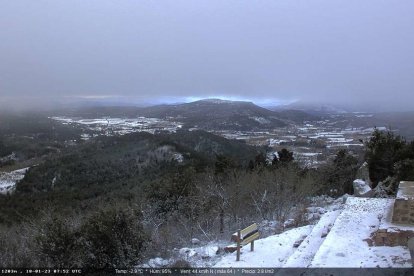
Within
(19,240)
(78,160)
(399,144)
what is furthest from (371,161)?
(78,160)

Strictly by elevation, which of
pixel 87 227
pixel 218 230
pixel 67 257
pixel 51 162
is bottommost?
pixel 51 162

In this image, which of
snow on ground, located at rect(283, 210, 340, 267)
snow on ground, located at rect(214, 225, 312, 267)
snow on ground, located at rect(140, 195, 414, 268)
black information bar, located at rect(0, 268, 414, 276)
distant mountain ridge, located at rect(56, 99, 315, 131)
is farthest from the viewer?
distant mountain ridge, located at rect(56, 99, 315, 131)

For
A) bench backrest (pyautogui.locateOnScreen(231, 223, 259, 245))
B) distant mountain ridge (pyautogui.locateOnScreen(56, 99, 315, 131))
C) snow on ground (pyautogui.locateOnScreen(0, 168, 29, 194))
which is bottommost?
snow on ground (pyautogui.locateOnScreen(0, 168, 29, 194))

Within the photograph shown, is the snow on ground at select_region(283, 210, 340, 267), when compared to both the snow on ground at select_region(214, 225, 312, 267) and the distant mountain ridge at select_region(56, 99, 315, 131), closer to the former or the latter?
the snow on ground at select_region(214, 225, 312, 267)

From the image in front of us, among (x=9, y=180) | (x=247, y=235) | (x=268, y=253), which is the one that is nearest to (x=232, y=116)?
(x=9, y=180)

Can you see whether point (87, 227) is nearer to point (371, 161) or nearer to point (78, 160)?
point (371, 161)

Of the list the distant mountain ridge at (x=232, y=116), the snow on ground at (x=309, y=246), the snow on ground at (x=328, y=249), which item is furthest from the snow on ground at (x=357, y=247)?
the distant mountain ridge at (x=232, y=116)

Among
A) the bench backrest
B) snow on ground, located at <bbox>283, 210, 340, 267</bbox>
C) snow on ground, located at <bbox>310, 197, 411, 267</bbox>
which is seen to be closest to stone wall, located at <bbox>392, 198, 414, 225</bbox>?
snow on ground, located at <bbox>310, 197, 411, 267</bbox>
